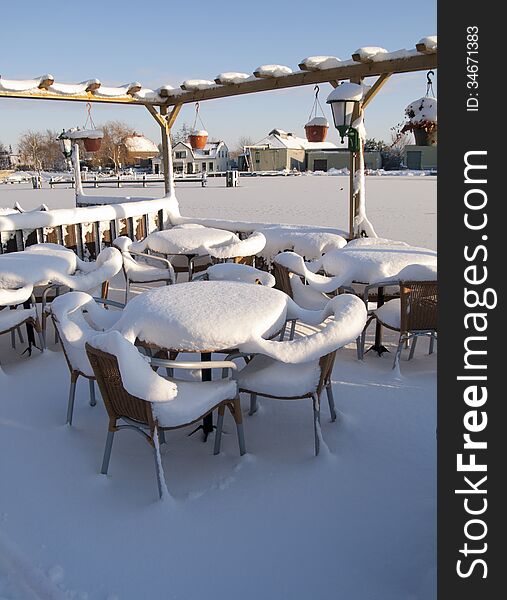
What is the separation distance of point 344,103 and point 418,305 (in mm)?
2750

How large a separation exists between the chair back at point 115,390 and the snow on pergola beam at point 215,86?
12.9ft

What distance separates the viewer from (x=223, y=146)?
2255 inches

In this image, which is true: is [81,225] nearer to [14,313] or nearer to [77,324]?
[14,313]

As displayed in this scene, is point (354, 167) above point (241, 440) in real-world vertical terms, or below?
above

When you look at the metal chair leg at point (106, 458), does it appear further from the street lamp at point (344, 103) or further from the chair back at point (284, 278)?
the street lamp at point (344, 103)

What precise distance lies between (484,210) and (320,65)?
17.7ft

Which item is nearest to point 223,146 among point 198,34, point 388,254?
point 198,34

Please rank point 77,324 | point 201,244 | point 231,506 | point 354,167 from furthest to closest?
point 354,167 → point 201,244 → point 77,324 → point 231,506

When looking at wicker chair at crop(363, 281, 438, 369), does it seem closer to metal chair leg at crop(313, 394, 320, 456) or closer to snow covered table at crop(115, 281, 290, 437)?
snow covered table at crop(115, 281, 290, 437)

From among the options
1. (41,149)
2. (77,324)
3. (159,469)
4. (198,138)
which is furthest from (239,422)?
(41,149)

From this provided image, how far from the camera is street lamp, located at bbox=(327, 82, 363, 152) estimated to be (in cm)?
550

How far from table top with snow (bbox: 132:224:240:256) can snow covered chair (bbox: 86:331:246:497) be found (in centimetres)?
267

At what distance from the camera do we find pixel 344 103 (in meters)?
5.53

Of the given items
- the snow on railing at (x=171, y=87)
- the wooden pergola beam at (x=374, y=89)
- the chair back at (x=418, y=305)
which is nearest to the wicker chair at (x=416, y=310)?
the chair back at (x=418, y=305)
